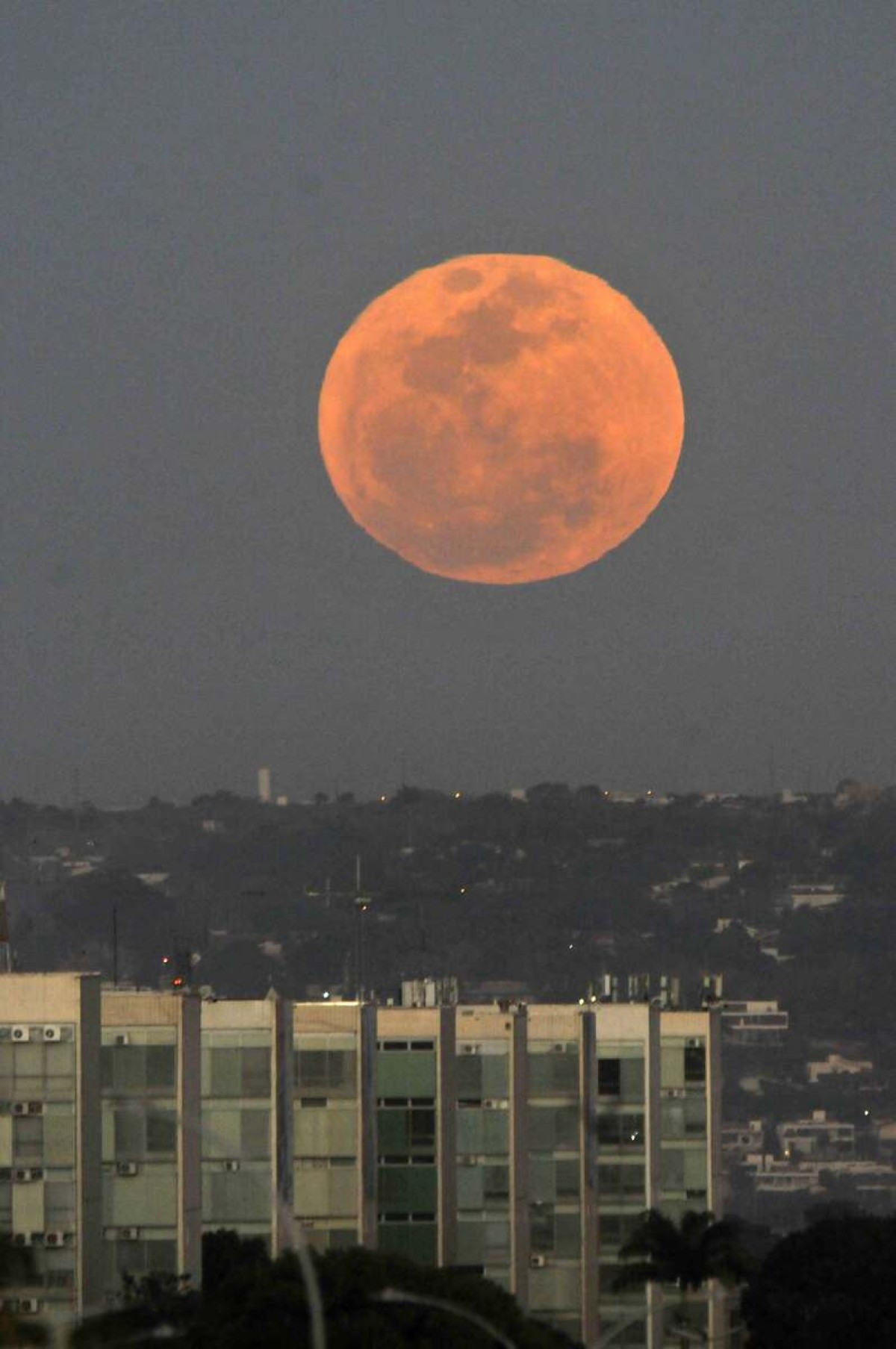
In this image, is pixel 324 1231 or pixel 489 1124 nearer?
pixel 324 1231

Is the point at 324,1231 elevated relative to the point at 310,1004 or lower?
lower

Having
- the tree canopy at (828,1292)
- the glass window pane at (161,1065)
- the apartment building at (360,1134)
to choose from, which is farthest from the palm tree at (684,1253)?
the glass window pane at (161,1065)

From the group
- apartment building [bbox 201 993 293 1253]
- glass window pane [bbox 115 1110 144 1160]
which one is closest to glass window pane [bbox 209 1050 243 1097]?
apartment building [bbox 201 993 293 1253]

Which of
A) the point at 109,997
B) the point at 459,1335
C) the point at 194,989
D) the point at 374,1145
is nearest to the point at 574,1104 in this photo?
the point at 374,1145

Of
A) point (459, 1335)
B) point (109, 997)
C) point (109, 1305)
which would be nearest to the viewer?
point (459, 1335)

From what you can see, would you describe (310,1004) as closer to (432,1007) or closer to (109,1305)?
(432,1007)

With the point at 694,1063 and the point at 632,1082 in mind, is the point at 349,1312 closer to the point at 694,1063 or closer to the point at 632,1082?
the point at 632,1082

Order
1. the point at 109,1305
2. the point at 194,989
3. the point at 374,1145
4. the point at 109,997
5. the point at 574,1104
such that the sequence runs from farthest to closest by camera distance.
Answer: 1. the point at 574,1104
2. the point at 374,1145
3. the point at 194,989
4. the point at 109,997
5. the point at 109,1305

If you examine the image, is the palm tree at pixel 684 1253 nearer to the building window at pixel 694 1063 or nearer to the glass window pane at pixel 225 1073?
the building window at pixel 694 1063
